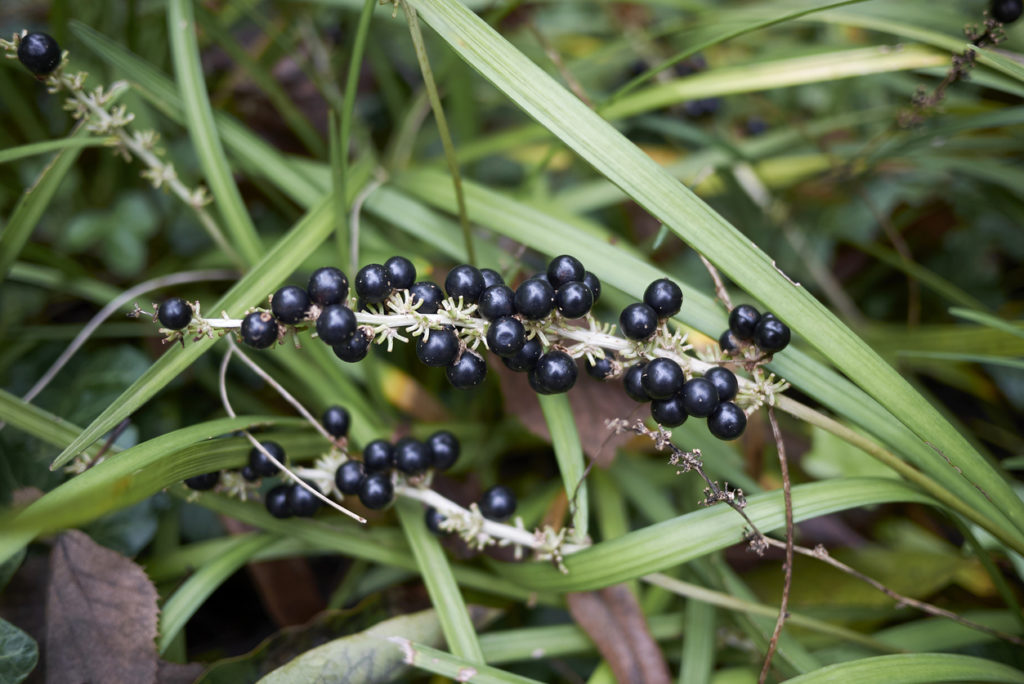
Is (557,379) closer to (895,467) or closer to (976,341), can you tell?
(895,467)

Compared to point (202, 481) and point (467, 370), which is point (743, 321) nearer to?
point (467, 370)

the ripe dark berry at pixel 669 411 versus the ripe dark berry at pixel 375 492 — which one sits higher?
the ripe dark berry at pixel 669 411

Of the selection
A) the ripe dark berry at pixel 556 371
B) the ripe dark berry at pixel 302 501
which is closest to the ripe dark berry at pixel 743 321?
the ripe dark berry at pixel 556 371

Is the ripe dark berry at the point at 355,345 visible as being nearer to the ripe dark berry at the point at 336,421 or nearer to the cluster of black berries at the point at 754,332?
the ripe dark berry at the point at 336,421

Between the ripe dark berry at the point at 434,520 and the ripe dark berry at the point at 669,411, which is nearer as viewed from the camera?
the ripe dark berry at the point at 669,411

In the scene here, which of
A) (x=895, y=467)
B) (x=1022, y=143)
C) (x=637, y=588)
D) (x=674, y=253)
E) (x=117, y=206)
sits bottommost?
(x=637, y=588)

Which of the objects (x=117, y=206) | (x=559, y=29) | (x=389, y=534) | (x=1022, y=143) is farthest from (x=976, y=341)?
(x=117, y=206)

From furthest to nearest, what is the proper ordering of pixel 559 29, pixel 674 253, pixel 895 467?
1. pixel 559 29
2. pixel 674 253
3. pixel 895 467

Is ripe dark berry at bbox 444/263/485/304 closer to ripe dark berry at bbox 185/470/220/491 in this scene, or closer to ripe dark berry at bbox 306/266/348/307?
ripe dark berry at bbox 306/266/348/307
